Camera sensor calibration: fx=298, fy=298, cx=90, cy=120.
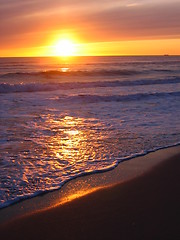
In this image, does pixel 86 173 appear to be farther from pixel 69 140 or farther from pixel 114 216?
pixel 69 140

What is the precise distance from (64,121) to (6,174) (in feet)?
15.3

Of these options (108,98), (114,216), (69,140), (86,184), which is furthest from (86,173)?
(108,98)

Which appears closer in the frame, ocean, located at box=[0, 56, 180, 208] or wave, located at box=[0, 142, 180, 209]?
wave, located at box=[0, 142, 180, 209]

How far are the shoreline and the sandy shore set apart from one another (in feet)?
0.39

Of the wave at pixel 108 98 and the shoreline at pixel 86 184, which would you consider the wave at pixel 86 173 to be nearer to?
the shoreline at pixel 86 184

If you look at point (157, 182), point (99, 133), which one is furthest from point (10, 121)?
point (157, 182)

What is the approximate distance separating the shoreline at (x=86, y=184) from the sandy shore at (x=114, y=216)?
120 mm

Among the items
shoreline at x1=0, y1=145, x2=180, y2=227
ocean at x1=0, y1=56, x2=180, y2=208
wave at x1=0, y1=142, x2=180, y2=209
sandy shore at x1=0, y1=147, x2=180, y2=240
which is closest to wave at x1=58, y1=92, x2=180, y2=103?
ocean at x1=0, y1=56, x2=180, y2=208

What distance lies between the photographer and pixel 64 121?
9.65 meters

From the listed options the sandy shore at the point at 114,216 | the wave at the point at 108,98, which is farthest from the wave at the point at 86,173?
the wave at the point at 108,98

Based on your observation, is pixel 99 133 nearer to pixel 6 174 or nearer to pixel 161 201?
pixel 6 174

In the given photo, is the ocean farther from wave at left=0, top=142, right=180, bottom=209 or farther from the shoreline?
the shoreline

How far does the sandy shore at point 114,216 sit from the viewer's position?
10.9 feet

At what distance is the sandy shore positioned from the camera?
10.9ft
